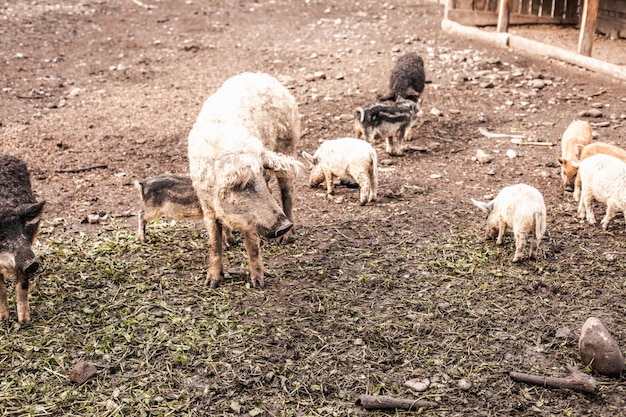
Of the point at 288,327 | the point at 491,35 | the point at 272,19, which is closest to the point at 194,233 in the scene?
the point at 288,327

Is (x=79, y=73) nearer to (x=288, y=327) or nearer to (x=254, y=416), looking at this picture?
(x=288, y=327)

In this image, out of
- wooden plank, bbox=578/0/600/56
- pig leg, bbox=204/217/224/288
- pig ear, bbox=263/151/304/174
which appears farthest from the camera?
wooden plank, bbox=578/0/600/56

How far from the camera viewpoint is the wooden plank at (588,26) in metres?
11.8

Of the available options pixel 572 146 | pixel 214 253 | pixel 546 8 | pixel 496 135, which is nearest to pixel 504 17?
pixel 546 8

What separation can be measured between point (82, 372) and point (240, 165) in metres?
1.96

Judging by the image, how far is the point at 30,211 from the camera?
5.07 metres

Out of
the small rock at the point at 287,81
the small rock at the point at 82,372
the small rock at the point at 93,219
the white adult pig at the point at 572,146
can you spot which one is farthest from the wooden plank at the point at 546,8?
the small rock at the point at 82,372

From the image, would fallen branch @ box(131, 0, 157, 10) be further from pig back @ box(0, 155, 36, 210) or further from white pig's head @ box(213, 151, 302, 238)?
white pig's head @ box(213, 151, 302, 238)

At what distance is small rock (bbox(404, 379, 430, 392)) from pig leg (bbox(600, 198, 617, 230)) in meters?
3.28

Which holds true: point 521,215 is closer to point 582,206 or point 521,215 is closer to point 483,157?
point 582,206

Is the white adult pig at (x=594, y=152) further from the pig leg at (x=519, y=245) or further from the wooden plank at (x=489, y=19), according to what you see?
the wooden plank at (x=489, y=19)

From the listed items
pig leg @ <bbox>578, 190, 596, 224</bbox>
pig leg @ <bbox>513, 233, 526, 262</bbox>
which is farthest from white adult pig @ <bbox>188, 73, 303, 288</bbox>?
pig leg @ <bbox>578, 190, 596, 224</bbox>

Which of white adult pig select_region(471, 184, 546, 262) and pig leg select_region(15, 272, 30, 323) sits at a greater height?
white adult pig select_region(471, 184, 546, 262)

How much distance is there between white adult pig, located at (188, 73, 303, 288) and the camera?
512cm
